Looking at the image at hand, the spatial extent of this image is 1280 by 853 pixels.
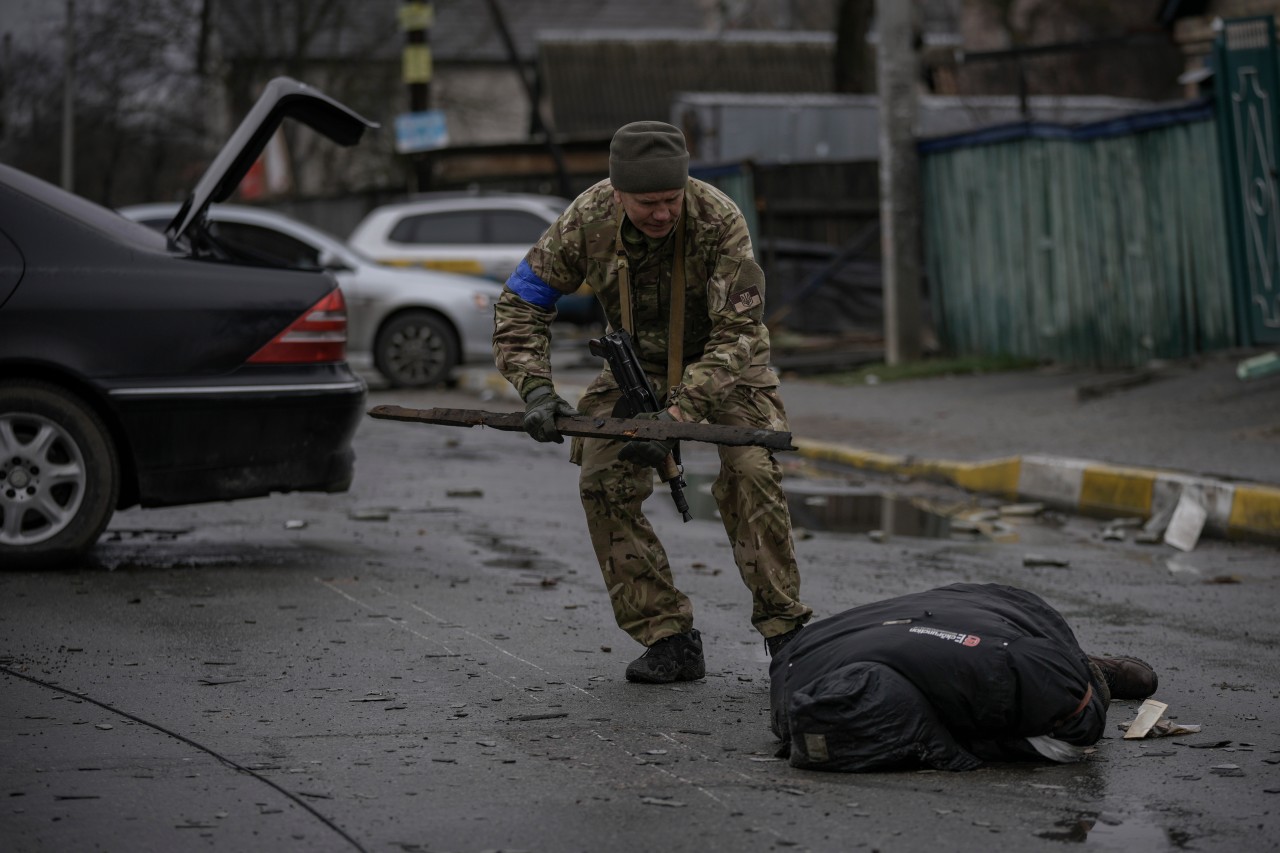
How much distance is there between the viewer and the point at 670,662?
5.05 meters

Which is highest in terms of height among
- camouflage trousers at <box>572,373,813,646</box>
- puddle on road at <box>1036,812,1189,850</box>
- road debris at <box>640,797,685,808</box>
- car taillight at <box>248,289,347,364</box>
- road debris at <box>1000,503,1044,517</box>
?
car taillight at <box>248,289,347,364</box>

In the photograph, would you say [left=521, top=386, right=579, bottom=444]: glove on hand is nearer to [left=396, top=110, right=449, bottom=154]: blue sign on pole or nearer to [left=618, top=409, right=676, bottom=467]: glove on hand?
[left=618, top=409, right=676, bottom=467]: glove on hand

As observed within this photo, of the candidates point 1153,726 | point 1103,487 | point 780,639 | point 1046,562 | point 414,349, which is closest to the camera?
point 1153,726

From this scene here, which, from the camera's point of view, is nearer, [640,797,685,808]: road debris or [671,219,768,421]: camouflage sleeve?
[640,797,685,808]: road debris

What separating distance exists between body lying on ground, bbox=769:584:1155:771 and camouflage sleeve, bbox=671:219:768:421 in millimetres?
837

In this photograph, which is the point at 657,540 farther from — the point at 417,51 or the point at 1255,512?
the point at 417,51

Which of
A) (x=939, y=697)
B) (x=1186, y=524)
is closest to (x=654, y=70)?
(x=1186, y=524)

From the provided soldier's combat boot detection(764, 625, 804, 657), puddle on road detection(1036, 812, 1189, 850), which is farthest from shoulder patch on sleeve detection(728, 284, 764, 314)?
puddle on road detection(1036, 812, 1189, 850)

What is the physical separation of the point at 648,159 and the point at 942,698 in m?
1.65

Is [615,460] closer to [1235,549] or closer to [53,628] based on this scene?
[53,628]

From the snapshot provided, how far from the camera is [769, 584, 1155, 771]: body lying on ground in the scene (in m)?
4.02

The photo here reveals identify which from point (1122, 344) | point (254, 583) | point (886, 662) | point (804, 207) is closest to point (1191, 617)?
point (886, 662)

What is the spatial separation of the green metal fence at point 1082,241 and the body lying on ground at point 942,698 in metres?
9.18

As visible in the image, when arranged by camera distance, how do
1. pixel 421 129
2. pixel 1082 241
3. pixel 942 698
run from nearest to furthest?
1. pixel 942 698
2. pixel 1082 241
3. pixel 421 129
